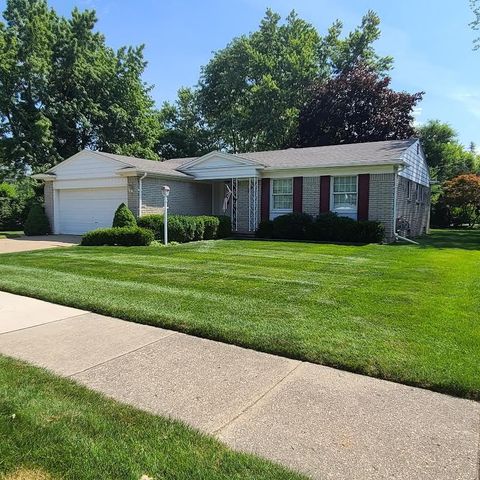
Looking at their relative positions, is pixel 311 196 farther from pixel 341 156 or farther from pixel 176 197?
pixel 176 197

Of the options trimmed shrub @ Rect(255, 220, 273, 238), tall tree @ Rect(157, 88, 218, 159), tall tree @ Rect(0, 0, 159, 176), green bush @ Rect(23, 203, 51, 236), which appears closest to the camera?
trimmed shrub @ Rect(255, 220, 273, 238)

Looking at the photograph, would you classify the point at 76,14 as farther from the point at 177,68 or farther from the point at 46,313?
the point at 46,313

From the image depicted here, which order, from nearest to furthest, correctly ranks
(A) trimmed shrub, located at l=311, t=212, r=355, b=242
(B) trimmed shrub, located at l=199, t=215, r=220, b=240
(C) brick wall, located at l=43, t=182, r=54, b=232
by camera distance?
(A) trimmed shrub, located at l=311, t=212, r=355, b=242 < (B) trimmed shrub, located at l=199, t=215, r=220, b=240 < (C) brick wall, located at l=43, t=182, r=54, b=232

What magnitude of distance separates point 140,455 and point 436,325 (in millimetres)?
3831

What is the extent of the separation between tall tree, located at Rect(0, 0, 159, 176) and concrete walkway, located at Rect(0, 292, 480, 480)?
2544 centimetres

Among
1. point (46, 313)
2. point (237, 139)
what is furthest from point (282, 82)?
point (46, 313)

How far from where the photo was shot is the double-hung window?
724 inches

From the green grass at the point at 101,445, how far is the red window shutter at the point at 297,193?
15.4m

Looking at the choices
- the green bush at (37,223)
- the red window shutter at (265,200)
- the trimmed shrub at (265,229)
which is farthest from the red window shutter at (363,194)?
the green bush at (37,223)

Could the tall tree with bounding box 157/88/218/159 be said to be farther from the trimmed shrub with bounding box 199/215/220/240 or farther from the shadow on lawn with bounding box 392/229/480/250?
the shadow on lawn with bounding box 392/229/480/250

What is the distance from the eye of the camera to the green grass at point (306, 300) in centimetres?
408

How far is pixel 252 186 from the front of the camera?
1894cm

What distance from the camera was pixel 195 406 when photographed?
316 centimetres

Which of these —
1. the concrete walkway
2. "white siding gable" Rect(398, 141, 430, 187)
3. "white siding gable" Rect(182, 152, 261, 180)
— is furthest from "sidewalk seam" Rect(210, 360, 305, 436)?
"white siding gable" Rect(182, 152, 261, 180)
